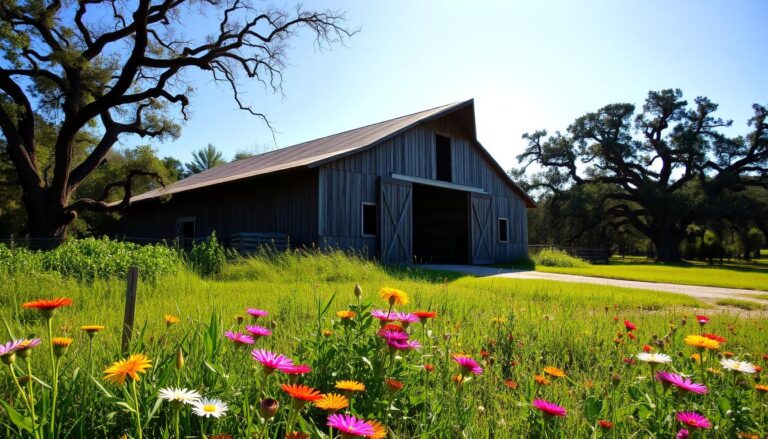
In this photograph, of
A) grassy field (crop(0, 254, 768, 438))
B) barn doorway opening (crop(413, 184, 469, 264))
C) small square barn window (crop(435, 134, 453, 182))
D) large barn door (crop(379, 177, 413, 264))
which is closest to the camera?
grassy field (crop(0, 254, 768, 438))

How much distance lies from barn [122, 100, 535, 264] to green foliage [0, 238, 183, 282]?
5473 millimetres

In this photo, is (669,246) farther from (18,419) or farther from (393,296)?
(18,419)

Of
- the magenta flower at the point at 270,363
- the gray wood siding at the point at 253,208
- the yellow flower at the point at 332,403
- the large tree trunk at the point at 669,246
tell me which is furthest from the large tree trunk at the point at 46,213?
the large tree trunk at the point at 669,246

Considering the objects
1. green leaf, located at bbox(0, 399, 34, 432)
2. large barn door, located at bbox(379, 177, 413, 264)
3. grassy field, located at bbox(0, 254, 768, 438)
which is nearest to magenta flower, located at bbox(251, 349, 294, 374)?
grassy field, located at bbox(0, 254, 768, 438)

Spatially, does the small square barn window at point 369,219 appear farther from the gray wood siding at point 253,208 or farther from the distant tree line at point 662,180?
the distant tree line at point 662,180

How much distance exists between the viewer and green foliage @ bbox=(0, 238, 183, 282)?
6801 mm

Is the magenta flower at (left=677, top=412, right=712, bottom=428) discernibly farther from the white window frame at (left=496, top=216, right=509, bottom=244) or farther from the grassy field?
the white window frame at (left=496, top=216, right=509, bottom=244)

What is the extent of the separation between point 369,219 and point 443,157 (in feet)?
16.7

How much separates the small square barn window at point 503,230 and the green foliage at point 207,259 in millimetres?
13399

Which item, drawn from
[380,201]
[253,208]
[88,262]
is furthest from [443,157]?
[88,262]

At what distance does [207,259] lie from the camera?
10367 millimetres

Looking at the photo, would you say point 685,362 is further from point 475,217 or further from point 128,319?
point 475,217

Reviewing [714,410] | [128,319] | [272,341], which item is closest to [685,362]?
[714,410]

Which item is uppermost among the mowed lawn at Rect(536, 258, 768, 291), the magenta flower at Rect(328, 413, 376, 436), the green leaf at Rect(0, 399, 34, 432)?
the magenta flower at Rect(328, 413, 376, 436)
